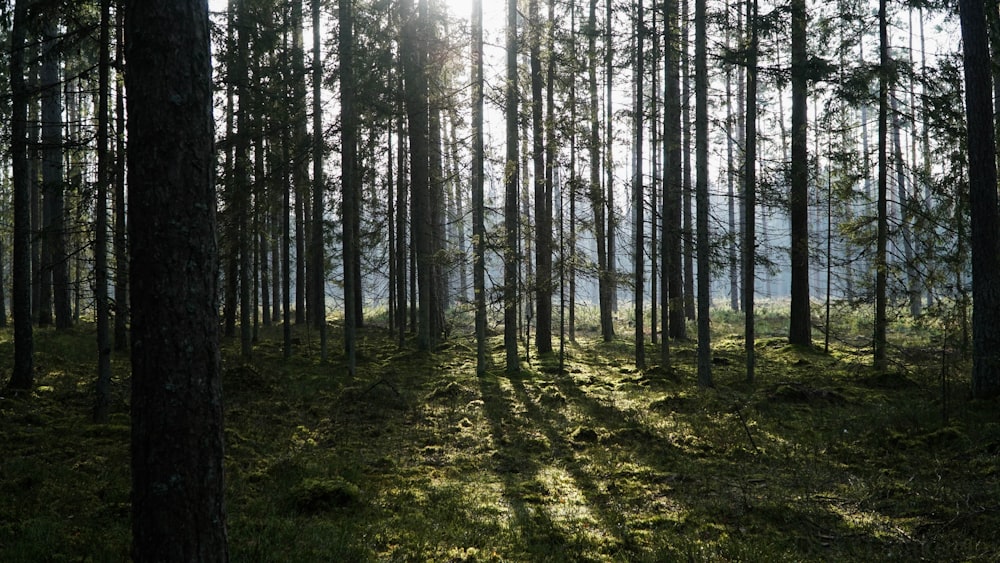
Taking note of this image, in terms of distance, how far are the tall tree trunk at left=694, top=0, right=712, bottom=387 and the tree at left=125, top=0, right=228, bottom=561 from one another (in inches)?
454

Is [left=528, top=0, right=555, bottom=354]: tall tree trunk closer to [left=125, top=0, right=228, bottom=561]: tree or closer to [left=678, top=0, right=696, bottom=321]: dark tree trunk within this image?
[left=678, top=0, right=696, bottom=321]: dark tree trunk

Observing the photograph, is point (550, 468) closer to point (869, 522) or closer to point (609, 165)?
point (869, 522)

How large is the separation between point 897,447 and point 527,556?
6381 mm

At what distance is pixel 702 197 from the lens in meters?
13.5

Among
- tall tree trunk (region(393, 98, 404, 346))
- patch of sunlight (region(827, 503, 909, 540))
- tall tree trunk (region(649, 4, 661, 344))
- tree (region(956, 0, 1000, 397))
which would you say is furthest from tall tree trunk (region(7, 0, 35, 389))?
tree (region(956, 0, 1000, 397))

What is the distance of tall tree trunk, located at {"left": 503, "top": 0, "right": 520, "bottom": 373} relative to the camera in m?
14.7

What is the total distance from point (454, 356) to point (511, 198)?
229 inches

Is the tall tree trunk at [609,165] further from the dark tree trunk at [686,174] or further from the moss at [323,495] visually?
the moss at [323,495]

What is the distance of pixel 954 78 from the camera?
14.3 meters

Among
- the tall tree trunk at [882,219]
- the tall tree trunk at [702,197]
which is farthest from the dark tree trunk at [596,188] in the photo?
the tall tree trunk at [882,219]

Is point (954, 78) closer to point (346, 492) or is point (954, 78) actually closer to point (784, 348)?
point (784, 348)

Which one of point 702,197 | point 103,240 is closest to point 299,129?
point 103,240

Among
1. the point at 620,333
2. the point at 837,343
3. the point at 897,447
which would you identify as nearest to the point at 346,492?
the point at 897,447

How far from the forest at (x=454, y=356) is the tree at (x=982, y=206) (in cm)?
4
